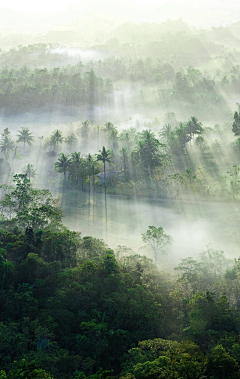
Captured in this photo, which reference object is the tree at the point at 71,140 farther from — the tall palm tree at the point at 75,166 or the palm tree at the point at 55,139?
the tall palm tree at the point at 75,166

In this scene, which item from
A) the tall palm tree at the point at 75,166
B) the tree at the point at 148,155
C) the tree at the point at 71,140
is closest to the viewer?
the tall palm tree at the point at 75,166

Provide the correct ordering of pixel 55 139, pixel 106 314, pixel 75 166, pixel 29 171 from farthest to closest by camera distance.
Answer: pixel 55 139 → pixel 29 171 → pixel 75 166 → pixel 106 314

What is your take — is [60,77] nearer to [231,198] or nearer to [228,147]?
[228,147]

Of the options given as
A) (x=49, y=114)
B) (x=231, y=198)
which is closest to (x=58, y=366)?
(x=231, y=198)

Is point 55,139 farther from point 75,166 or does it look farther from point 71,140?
point 75,166

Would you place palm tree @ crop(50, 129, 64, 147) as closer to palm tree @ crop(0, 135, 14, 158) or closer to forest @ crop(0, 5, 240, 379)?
forest @ crop(0, 5, 240, 379)

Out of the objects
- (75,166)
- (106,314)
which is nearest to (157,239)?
(106,314)

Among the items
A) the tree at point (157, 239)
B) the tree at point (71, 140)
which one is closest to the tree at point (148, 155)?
the tree at point (71, 140)

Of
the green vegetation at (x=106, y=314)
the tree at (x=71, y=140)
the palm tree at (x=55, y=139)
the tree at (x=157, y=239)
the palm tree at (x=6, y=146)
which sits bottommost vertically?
the green vegetation at (x=106, y=314)
